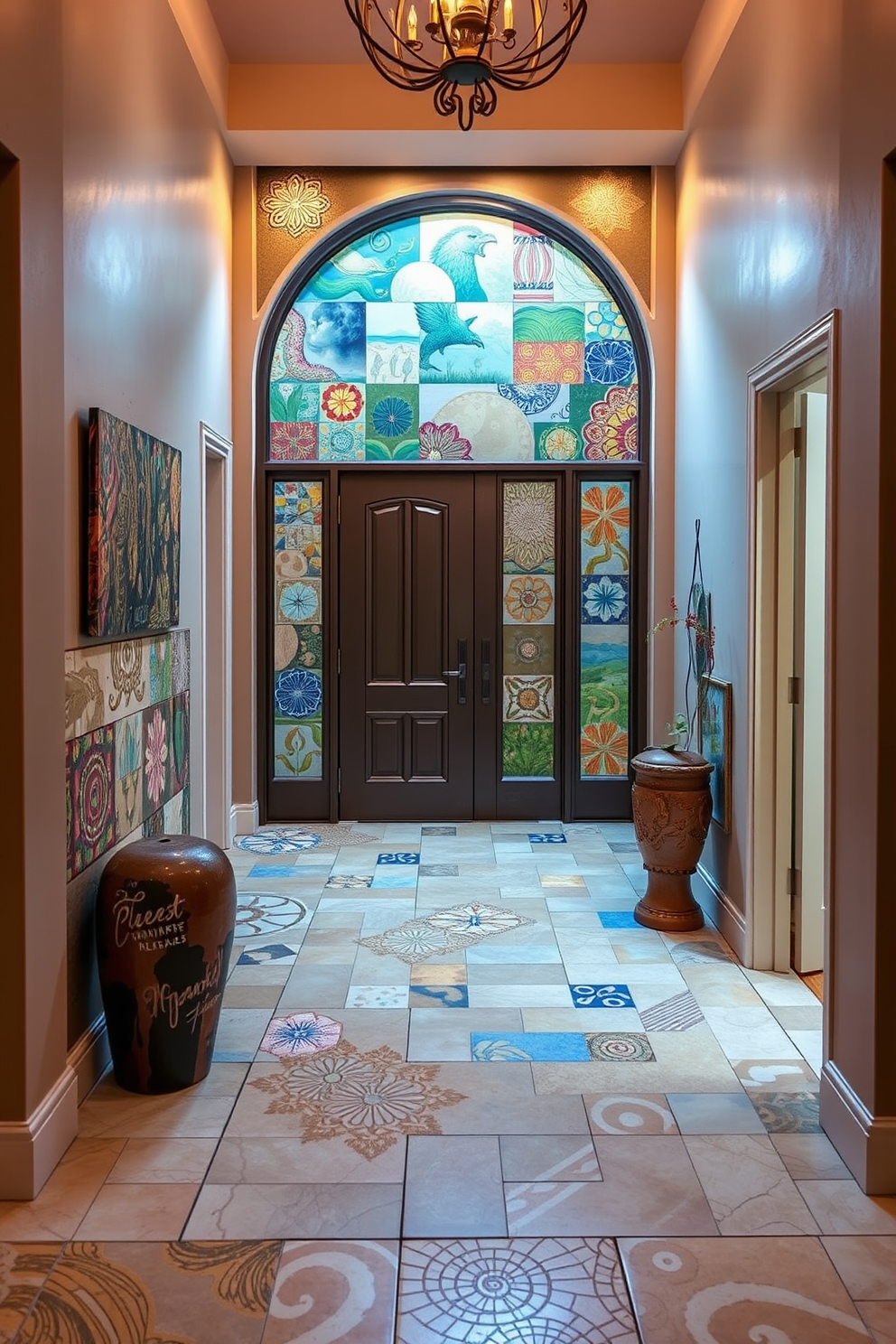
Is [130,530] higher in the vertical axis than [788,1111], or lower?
higher

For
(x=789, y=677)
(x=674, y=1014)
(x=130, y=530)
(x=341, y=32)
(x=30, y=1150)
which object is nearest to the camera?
(x=30, y=1150)

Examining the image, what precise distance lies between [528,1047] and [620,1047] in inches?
11.0

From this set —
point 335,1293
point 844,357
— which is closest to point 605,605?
point 844,357

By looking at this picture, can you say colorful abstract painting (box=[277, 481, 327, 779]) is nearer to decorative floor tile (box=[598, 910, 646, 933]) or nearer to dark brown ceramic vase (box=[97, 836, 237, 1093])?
decorative floor tile (box=[598, 910, 646, 933])

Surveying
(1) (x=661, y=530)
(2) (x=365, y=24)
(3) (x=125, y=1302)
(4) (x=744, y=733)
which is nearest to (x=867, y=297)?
(2) (x=365, y=24)

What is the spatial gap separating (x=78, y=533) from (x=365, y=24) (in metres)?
1.67

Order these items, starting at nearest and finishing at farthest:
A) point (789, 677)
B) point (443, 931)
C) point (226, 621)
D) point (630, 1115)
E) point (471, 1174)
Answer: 1. point (471, 1174)
2. point (630, 1115)
3. point (789, 677)
4. point (443, 931)
5. point (226, 621)

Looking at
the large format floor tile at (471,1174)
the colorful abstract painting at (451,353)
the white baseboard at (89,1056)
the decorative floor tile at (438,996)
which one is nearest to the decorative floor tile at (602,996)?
the large format floor tile at (471,1174)

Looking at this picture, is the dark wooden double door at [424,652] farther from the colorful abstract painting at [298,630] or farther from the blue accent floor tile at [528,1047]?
the blue accent floor tile at [528,1047]

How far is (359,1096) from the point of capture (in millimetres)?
3066

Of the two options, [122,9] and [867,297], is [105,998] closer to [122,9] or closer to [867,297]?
[867,297]

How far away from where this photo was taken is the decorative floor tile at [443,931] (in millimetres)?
4320

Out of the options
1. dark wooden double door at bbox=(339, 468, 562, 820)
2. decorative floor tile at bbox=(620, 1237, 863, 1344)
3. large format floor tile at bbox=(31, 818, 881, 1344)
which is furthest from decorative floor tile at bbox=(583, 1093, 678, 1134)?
dark wooden double door at bbox=(339, 468, 562, 820)

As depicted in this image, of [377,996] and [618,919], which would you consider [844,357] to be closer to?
[377,996]
